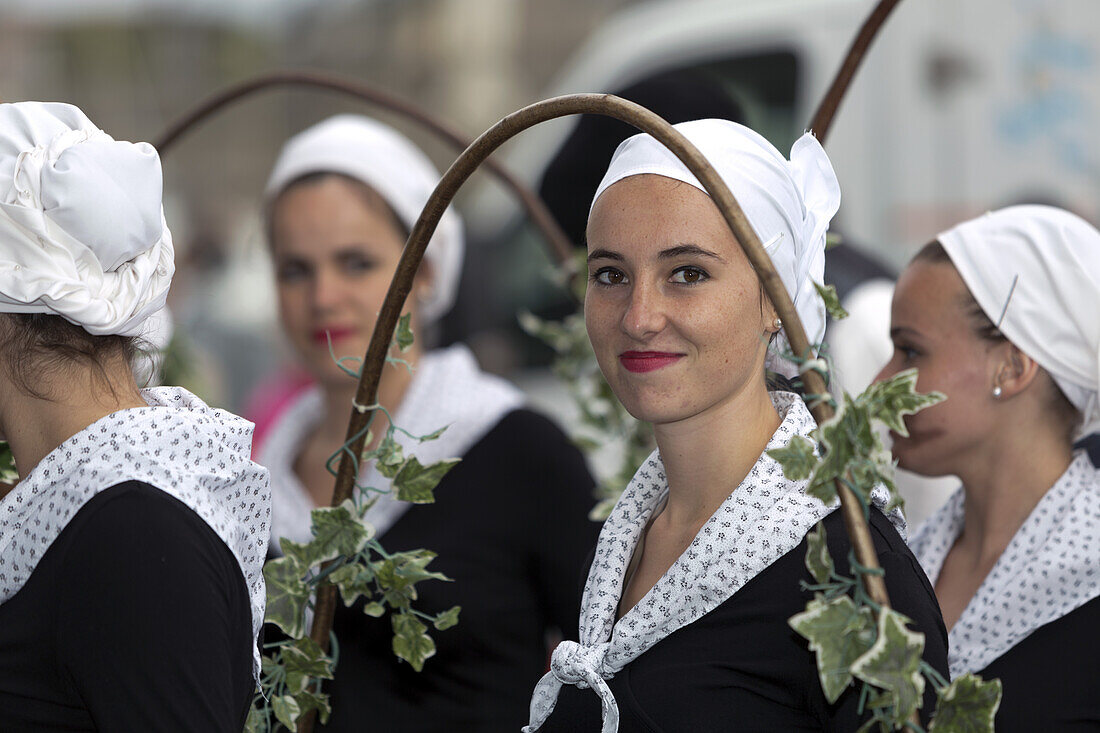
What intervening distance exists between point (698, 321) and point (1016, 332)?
0.85 metres

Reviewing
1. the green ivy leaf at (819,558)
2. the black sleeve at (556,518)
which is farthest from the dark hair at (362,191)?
the green ivy leaf at (819,558)

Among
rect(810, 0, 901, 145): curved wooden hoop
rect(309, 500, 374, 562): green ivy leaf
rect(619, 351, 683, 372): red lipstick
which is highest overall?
rect(810, 0, 901, 145): curved wooden hoop

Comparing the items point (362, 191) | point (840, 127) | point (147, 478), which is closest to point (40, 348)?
point (147, 478)

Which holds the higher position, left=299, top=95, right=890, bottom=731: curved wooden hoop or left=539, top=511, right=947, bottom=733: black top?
left=299, top=95, right=890, bottom=731: curved wooden hoop

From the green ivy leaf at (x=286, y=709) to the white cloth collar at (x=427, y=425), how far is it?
0.68 m

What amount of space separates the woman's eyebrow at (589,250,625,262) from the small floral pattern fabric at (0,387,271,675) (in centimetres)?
57

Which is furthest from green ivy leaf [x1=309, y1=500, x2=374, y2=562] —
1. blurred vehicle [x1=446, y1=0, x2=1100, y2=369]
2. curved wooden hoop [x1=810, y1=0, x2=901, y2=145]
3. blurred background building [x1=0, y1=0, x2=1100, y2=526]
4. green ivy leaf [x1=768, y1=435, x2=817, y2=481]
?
blurred vehicle [x1=446, y1=0, x2=1100, y2=369]

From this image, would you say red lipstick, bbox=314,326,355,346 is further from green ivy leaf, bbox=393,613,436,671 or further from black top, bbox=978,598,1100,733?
black top, bbox=978,598,1100,733

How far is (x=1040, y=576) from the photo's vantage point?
7.72ft

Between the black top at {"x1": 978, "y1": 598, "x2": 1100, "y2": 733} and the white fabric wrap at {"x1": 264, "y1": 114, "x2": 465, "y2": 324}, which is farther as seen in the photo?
the white fabric wrap at {"x1": 264, "y1": 114, "x2": 465, "y2": 324}

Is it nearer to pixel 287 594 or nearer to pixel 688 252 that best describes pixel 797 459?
pixel 688 252

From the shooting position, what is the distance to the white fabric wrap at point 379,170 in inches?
135

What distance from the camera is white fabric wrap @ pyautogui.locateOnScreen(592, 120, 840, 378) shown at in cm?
201

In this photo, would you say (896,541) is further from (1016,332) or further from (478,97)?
(478,97)
